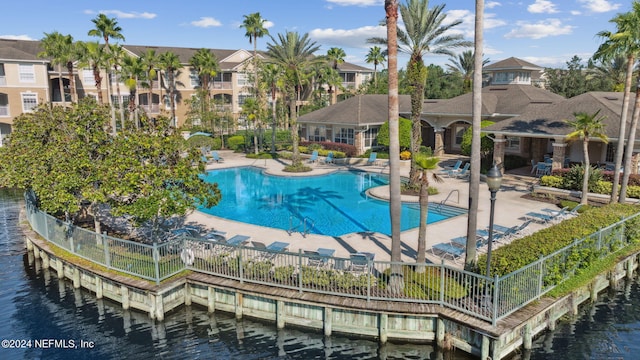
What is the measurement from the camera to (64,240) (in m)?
18.7

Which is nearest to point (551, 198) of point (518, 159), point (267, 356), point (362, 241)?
point (518, 159)

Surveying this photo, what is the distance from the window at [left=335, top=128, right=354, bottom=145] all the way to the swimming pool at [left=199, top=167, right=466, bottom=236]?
292 inches

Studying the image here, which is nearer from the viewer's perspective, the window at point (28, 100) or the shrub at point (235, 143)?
the window at point (28, 100)

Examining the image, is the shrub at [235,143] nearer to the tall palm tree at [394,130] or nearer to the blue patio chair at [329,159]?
the blue patio chair at [329,159]

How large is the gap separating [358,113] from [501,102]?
12.4m

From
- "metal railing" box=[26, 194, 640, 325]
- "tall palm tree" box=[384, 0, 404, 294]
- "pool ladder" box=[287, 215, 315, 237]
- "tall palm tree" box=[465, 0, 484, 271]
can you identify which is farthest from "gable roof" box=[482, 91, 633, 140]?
"tall palm tree" box=[384, 0, 404, 294]

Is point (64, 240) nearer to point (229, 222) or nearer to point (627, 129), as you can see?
point (229, 222)

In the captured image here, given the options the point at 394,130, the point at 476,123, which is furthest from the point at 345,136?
the point at 394,130

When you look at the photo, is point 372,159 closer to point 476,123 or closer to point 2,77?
point 476,123

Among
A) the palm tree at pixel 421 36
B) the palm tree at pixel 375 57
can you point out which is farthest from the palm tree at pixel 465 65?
the palm tree at pixel 421 36

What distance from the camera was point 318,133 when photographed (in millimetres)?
48406

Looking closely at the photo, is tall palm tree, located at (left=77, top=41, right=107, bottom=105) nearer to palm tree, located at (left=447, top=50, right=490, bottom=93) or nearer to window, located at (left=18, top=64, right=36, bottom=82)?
window, located at (left=18, top=64, right=36, bottom=82)

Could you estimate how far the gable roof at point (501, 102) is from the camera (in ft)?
121

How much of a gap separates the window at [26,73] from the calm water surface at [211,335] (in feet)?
136
